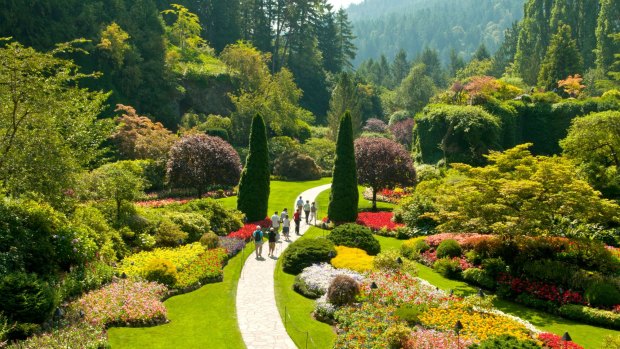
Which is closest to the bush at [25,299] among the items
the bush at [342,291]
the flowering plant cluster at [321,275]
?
the bush at [342,291]

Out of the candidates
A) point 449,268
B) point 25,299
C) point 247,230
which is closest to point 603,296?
point 449,268

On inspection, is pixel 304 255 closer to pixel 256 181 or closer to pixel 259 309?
pixel 259 309

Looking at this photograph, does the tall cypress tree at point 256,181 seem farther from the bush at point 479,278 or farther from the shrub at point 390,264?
the bush at point 479,278

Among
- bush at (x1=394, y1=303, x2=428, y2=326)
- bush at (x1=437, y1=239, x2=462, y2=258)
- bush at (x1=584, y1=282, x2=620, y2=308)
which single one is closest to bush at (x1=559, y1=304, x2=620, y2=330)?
bush at (x1=584, y1=282, x2=620, y2=308)

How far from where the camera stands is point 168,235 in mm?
23234

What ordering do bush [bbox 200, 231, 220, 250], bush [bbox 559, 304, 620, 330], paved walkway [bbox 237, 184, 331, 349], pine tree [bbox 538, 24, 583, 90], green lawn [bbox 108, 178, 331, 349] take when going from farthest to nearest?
1. pine tree [bbox 538, 24, 583, 90]
2. bush [bbox 200, 231, 220, 250]
3. bush [bbox 559, 304, 620, 330]
4. paved walkway [bbox 237, 184, 331, 349]
5. green lawn [bbox 108, 178, 331, 349]

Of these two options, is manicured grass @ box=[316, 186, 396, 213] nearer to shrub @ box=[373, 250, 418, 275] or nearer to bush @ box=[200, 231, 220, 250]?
bush @ box=[200, 231, 220, 250]

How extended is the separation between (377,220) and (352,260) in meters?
11.1

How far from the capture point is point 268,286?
19.2 metres

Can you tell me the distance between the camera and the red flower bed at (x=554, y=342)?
1323 cm

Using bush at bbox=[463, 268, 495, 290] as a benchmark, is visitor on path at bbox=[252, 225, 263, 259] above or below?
above

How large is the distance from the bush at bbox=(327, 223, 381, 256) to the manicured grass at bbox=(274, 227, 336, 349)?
4.41 m

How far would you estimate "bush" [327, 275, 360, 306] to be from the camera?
53.8 ft

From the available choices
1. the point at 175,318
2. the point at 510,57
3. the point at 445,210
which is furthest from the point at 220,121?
the point at 510,57
